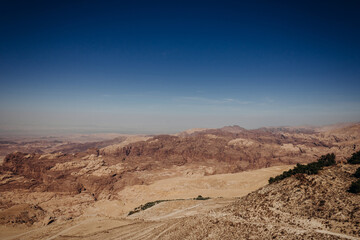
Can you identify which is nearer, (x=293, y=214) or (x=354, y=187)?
(x=293, y=214)

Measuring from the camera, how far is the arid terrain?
11797 mm

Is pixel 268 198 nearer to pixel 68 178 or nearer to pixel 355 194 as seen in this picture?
pixel 355 194

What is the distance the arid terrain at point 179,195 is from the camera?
1180 centimetres

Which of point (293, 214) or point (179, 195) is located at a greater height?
point (293, 214)

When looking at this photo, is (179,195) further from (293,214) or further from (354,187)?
(354,187)

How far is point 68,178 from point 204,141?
3021 inches

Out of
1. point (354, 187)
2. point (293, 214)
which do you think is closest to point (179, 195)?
point (293, 214)

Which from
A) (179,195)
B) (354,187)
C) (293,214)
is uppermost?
(354,187)

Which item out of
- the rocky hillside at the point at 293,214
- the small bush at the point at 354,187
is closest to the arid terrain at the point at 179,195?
the rocky hillside at the point at 293,214

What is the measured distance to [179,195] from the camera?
4106cm

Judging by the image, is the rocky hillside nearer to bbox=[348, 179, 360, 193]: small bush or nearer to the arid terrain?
the arid terrain

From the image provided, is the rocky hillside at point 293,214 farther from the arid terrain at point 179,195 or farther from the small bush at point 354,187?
the small bush at point 354,187

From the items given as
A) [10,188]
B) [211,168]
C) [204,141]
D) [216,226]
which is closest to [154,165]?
[211,168]

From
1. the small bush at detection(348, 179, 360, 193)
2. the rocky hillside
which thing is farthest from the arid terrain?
the small bush at detection(348, 179, 360, 193)
